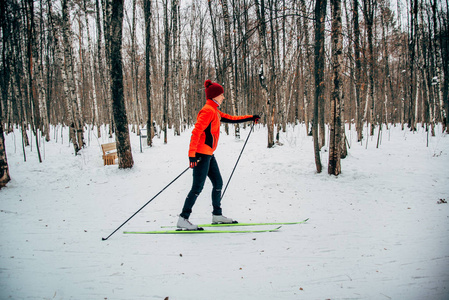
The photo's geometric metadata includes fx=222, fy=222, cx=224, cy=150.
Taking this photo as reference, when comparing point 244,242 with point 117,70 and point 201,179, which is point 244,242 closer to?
point 201,179

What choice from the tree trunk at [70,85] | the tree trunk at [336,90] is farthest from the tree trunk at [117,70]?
the tree trunk at [336,90]

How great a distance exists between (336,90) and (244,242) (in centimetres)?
516

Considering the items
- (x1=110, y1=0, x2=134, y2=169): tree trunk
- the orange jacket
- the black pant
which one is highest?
(x1=110, y1=0, x2=134, y2=169): tree trunk

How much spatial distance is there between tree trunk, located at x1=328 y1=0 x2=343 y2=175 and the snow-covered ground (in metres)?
0.54

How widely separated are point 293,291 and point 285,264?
0.43 meters

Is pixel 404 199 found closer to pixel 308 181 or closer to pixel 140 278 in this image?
pixel 308 181

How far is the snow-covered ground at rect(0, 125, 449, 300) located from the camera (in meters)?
2.28

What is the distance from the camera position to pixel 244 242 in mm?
3176

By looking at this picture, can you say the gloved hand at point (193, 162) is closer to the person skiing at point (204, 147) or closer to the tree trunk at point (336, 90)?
the person skiing at point (204, 147)

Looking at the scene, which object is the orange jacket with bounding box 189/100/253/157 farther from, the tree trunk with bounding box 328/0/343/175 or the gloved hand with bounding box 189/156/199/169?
the tree trunk with bounding box 328/0/343/175

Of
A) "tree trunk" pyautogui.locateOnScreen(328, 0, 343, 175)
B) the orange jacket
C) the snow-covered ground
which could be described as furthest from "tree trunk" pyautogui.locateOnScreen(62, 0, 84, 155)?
"tree trunk" pyautogui.locateOnScreen(328, 0, 343, 175)

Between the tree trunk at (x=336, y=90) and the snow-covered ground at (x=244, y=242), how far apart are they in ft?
1.76

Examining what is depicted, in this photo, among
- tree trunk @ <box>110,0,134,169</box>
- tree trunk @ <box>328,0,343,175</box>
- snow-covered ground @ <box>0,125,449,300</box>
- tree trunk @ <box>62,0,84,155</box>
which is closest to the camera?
snow-covered ground @ <box>0,125,449,300</box>

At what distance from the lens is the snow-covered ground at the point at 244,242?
228 centimetres
